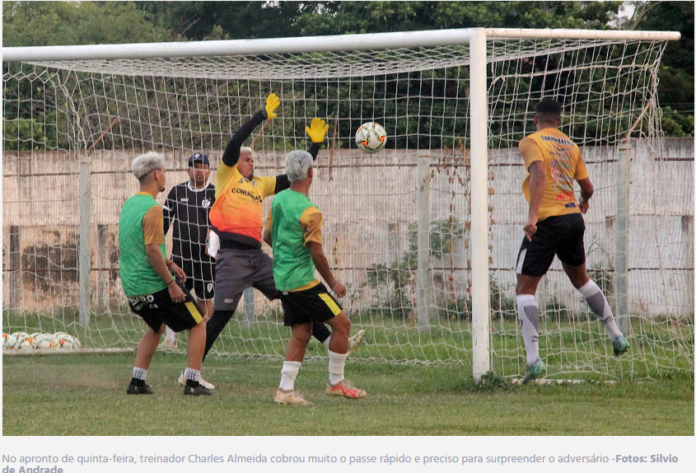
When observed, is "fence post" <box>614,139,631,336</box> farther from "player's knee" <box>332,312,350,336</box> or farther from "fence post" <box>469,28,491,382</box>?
"player's knee" <box>332,312,350,336</box>

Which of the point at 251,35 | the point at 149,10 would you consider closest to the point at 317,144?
the point at 251,35

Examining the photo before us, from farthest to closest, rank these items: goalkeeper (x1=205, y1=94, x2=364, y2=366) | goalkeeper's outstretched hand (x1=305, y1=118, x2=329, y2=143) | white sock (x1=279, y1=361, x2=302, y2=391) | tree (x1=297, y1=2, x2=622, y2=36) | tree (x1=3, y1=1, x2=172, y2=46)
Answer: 1. tree (x1=3, y1=1, x2=172, y2=46)
2. tree (x1=297, y1=2, x2=622, y2=36)
3. goalkeeper (x1=205, y1=94, x2=364, y2=366)
4. goalkeeper's outstretched hand (x1=305, y1=118, x2=329, y2=143)
5. white sock (x1=279, y1=361, x2=302, y2=391)

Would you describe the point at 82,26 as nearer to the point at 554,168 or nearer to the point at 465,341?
the point at 465,341

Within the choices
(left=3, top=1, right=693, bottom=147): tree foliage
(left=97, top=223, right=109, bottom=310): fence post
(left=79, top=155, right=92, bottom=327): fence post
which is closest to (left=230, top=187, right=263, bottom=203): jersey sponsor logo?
(left=79, top=155, right=92, bottom=327): fence post

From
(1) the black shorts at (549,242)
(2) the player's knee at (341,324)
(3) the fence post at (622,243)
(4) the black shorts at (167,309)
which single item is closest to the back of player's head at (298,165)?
(2) the player's knee at (341,324)

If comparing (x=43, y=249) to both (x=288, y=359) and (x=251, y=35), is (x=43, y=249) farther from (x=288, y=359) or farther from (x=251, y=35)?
(x=251, y=35)

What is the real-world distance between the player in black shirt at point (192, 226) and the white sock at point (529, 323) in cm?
347

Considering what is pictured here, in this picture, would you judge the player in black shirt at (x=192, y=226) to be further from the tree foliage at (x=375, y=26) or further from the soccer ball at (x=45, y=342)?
the tree foliage at (x=375, y=26)

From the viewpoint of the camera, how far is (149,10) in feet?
103

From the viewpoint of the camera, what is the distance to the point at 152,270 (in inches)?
278

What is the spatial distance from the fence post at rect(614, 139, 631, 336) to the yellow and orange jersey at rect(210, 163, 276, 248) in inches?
164

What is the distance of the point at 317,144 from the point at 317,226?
1.33 metres

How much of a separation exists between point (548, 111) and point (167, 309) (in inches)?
131

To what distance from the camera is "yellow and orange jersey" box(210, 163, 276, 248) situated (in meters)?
7.74
